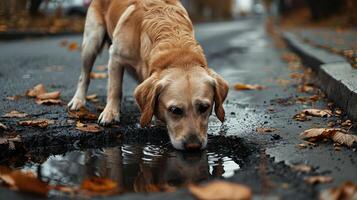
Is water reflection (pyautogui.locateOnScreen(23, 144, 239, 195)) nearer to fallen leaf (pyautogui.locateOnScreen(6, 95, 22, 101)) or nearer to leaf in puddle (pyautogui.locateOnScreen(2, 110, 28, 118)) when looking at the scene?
leaf in puddle (pyautogui.locateOnScreen(2, 110, 28, 118))

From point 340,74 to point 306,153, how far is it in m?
2.11

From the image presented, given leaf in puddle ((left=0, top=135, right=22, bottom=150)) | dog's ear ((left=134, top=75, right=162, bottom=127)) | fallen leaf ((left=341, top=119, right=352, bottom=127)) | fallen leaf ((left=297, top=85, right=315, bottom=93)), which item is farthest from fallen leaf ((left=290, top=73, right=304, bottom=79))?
leaf in puddle ((left=0, top=135, right=22, bottom=150))

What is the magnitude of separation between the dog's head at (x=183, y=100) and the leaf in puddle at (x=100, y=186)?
80 centimetres

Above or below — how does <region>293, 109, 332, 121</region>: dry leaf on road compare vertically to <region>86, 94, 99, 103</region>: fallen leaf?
above

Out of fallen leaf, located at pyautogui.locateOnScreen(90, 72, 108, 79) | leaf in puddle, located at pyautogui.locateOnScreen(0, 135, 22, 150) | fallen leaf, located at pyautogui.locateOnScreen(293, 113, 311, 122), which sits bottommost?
fallen leaf, located at pyautogui.locateOnScreen(90, 72, 108, 79)

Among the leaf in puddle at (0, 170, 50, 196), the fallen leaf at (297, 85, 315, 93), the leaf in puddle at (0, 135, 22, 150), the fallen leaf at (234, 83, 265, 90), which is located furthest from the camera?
the fallen leaf at (234, 83, 265, 90)

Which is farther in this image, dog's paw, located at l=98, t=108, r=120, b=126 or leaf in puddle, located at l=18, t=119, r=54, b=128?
dog's paw, located at l=98, t=108, r=120, b=126

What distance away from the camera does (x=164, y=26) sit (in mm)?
A: 4109

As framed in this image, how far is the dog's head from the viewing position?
10.9 ft

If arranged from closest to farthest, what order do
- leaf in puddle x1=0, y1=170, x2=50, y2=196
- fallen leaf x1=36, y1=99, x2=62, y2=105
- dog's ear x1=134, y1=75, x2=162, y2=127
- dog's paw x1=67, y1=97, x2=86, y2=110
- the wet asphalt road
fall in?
leaf in puddle x1=0, y1=170, x2=50, y2=196 → the wet asphalt road → dog's ear x1=134, y1=75, x2=162, y2=127 → dog's paw x1=67, y1=97, x2=86, y2=110 → fallen leaf x1=36, y1=99, x2=62, y2=105

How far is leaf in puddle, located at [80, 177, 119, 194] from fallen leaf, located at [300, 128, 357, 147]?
4.79 ft

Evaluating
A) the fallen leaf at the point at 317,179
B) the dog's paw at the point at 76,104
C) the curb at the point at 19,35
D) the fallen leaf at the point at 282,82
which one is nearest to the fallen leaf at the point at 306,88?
the fallen leaf at the point at 282,82

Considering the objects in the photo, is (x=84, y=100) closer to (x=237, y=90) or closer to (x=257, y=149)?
(x=237, y=90)

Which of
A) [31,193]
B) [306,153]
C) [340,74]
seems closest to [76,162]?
[31,193]
